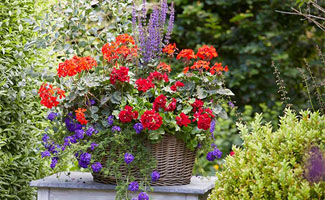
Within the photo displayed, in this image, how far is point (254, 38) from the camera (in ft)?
17.0

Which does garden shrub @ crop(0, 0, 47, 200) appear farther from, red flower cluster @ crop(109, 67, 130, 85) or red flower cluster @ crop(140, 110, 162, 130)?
red flower cluster @ crop(140, 110, 162, 130)

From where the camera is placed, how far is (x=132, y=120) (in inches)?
93.2

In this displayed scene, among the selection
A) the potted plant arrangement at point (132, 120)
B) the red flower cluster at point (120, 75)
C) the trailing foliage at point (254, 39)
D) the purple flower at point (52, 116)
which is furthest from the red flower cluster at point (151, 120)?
the trailing foliage at point (254, 39)

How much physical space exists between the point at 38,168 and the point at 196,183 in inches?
41.8

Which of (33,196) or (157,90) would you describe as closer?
(157,90)

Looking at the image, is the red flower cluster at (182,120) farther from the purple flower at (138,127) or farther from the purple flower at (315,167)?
the purple flower at (315,167)

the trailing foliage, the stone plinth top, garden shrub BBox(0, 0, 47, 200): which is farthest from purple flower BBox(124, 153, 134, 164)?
the trailing foliage

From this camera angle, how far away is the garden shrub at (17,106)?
8.98 feet

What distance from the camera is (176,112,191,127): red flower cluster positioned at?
7.52ft

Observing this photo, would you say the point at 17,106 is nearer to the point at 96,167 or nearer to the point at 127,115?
the point at 96,167

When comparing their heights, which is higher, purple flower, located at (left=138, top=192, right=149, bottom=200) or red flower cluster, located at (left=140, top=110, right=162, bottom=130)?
red flower cluster, located at (left=140, top=110, right=162, bottom=130)

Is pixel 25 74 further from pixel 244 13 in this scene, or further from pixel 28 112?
pixel 244 13

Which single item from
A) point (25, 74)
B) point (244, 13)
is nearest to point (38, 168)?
point (25, 74)

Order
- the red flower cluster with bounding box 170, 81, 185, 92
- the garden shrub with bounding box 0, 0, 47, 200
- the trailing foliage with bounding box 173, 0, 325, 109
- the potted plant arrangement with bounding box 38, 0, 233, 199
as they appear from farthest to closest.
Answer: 1. the trailing foliage with bounding box 173, 0, 325, 109
2. the garden shrub with bounding box 0, 0, 47, 200
3. the red flower cluster with bounding box 170, 81, 185, 92
4. the potted plant arrangement with bounding box 38, 0, 233, 199
